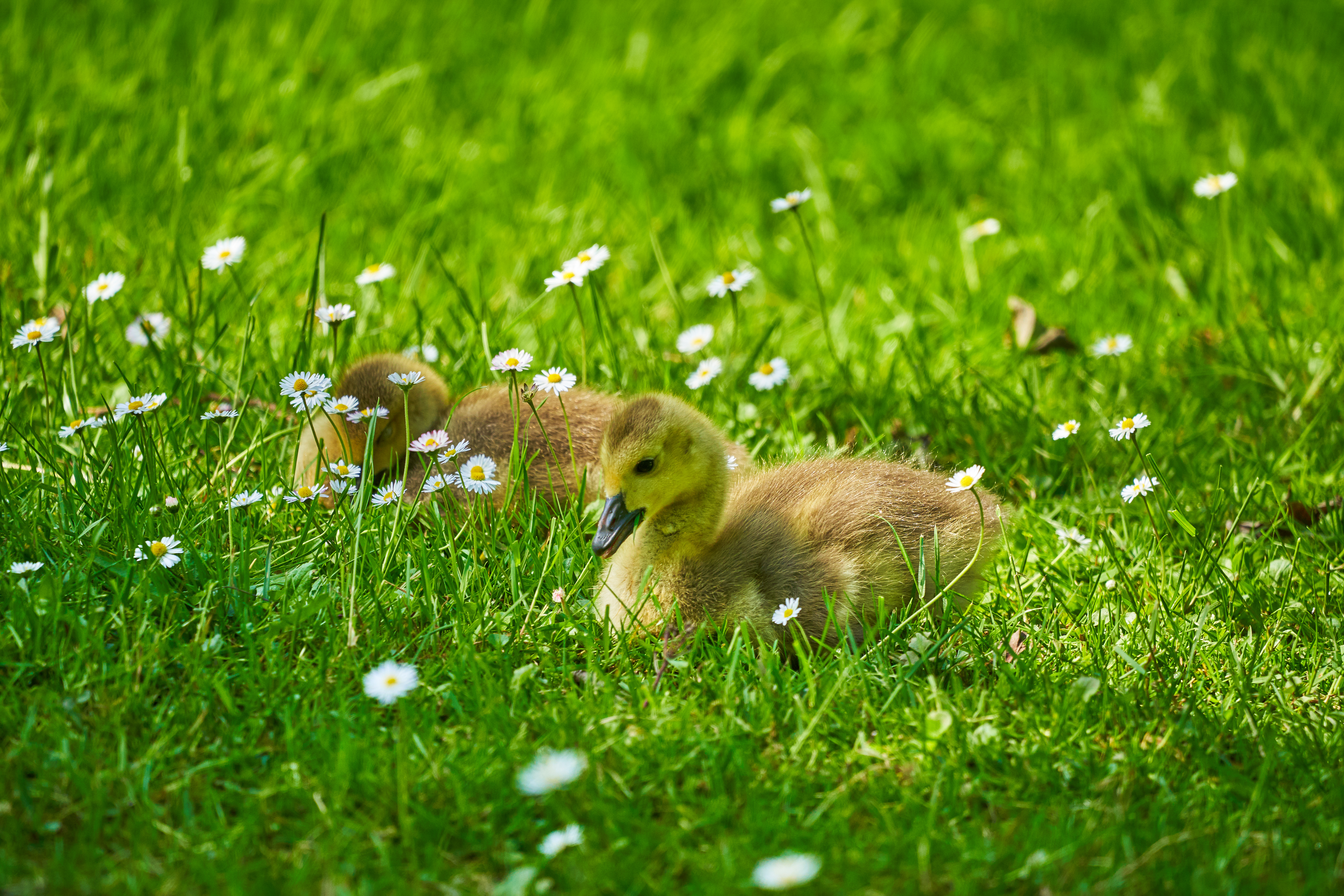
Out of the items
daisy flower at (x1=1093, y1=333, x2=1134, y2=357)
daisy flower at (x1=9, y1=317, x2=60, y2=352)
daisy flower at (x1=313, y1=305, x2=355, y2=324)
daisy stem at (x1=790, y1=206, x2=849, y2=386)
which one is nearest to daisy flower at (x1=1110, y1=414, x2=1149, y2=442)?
daisy flower at (x1=1093, y1=333, x2=1134, y2=357)

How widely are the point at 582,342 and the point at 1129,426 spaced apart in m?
1.78

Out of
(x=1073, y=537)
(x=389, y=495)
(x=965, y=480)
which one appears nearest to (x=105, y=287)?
(x=389, y=495)

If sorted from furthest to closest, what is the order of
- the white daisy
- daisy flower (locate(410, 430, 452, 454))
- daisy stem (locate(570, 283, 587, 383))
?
daisy stem (locate(570, 283, 587, 383)), the white daisy, daisy flower (locate(410, 430, 452, 454))

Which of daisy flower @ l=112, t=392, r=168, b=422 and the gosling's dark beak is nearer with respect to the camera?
the gosling's dark beak

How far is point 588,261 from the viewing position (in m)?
3.78

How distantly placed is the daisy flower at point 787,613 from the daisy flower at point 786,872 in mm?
837

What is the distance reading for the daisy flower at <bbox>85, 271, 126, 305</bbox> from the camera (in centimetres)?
395

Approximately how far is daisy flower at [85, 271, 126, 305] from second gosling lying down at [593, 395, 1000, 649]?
1.83 m

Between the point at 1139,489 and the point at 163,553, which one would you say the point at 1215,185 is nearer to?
the point at 1139,489

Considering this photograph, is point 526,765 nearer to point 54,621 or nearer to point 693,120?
point 54,621

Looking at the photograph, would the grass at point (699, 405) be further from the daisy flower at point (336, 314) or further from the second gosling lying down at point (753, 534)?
the daisy flower at point (336, 314)

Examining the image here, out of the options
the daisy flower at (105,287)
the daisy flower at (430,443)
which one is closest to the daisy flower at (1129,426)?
the daisy flower at (430,443)

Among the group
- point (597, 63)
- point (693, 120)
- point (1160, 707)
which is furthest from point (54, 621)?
point (597, 63)

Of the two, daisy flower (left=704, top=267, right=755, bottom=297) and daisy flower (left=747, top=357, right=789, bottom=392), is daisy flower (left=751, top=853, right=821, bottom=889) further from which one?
daisy flower (left=704, top=267, right=755, bottom=297)
